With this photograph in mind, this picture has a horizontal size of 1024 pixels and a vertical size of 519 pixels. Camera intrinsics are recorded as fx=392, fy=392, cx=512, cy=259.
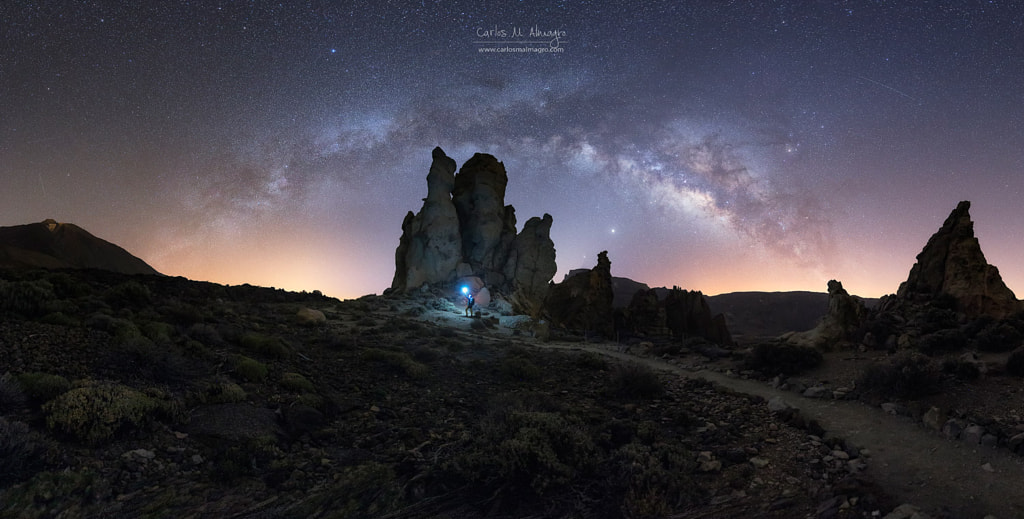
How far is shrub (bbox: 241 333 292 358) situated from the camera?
36.9 ft

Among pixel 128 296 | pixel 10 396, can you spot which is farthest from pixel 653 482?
pixel 128 296

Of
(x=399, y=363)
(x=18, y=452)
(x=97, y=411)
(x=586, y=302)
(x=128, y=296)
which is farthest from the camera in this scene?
(x=586, y=302)

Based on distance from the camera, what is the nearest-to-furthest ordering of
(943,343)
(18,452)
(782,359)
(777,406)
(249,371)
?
(18,452) → (249,371) → (777,406) → (943,343) → (782,359)

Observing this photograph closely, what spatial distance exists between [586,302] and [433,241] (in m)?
23.2

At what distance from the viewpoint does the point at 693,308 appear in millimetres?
37562

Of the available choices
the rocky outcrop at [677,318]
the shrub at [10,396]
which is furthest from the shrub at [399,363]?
the rocky outcrop at [677,318]

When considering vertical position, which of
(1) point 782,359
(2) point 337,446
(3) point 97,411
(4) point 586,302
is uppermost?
(4) point 586,302

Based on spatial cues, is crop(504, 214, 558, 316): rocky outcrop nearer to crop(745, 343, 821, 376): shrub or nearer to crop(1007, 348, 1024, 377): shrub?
crop(745, 343, 821, 376): shrub

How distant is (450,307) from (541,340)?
17990 mm

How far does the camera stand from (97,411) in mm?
5270

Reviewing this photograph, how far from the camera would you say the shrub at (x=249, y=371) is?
8719 millimetres

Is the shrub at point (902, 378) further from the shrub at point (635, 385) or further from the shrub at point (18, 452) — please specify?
the shrub at point (18, 452)

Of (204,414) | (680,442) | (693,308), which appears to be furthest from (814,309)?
(204,414)

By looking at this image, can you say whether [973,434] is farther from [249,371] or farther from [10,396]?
[10,396]
